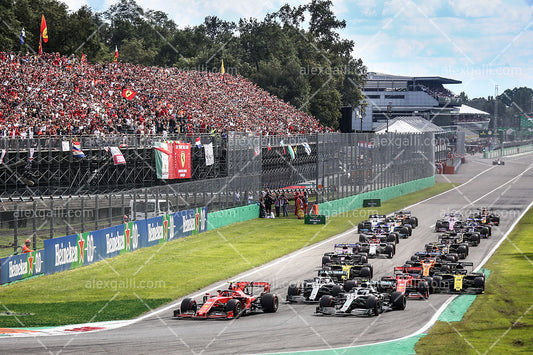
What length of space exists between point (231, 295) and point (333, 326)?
3.44 metres

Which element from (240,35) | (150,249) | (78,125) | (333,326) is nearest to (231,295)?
(333,326)

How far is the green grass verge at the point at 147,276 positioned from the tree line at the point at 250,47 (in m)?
41.0

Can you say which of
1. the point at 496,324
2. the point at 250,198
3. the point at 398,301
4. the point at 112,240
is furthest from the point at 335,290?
the point at 250,198

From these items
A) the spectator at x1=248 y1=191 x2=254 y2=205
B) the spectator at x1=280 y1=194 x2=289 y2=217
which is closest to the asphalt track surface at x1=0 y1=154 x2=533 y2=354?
the spectator at x1=248 y1=191 x2=254 y2=205

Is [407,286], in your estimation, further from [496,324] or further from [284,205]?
[284,205]

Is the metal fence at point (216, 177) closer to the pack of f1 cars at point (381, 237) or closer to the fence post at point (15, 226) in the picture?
the fence post at point (15, 226)

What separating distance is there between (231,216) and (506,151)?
464 ft

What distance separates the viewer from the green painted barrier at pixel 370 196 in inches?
2260

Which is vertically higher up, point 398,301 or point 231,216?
point 398,301

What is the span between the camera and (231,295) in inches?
902

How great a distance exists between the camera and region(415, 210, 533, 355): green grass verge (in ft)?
62.2

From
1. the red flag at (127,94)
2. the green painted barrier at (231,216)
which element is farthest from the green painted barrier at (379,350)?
the red flag at (127,94)

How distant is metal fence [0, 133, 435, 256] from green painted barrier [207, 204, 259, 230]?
51cm

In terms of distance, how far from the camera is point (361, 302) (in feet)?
74.3
